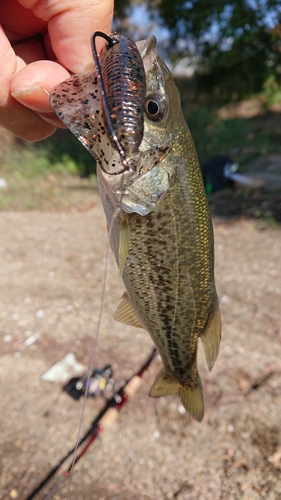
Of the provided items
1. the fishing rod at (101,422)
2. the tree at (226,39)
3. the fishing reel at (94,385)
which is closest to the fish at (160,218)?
the fishing rod at (101,422)

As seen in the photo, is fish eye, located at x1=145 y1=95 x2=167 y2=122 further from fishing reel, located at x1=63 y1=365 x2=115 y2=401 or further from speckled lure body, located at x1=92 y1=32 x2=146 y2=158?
fishing reel, located at x1=63 y1=365 x2=115 y2=401

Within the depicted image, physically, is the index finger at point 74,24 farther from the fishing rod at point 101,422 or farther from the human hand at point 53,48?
the fishing rod at point 101,422

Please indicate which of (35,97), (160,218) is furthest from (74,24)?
(160,218)

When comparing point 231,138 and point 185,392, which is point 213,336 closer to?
point 185,392

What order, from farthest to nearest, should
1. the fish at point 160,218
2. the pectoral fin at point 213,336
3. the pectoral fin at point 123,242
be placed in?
1. the pectoral fin at point 213,336
2. the pectoral fin at point 123,242
3. the fish at point 160,218

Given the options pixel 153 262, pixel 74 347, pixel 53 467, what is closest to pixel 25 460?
pixel 53 467

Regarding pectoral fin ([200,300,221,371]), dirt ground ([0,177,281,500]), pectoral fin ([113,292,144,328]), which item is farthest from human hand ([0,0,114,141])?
dirt ground ([0,177,281,500])

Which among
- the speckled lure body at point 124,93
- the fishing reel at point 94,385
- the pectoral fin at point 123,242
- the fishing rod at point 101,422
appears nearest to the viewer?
the speckled lure body at point 124,93
